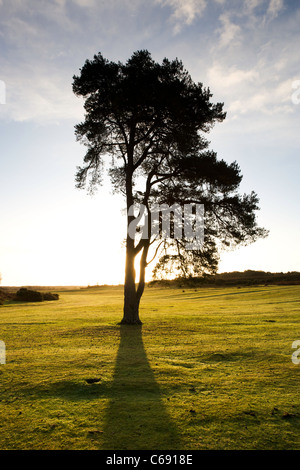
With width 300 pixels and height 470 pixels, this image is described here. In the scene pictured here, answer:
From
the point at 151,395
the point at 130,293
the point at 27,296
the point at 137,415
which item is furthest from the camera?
the point at 27,296

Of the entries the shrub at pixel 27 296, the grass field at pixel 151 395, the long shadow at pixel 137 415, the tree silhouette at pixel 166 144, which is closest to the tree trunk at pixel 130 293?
the tree silhouette at pixel 166 144

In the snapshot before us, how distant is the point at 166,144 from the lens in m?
20.0

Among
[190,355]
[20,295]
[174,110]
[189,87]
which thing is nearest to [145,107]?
[174,110]

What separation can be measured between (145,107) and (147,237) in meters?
7.72

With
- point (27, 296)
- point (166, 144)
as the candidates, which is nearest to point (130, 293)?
point (166, 144)

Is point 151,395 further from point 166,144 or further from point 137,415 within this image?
point 166,144

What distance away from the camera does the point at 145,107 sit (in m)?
18.7

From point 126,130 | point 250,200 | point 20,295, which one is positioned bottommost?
point 20,295

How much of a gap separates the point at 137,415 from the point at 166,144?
55.8ft

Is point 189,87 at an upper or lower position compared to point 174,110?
upper

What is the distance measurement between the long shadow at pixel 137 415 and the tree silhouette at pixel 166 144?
10727mm
